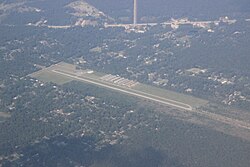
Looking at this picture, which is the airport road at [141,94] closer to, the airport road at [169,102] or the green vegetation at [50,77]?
the airport road at [169,102]

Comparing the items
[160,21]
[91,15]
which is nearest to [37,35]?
[91,15]

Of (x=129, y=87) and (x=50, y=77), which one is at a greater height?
(x=50, y=77)

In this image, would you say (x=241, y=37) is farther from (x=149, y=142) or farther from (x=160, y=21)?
(x=149, y=142)

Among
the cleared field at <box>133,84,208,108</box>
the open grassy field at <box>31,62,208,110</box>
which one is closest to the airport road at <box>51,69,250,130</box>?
the open grassy field at <box>31,62,208,110</box>

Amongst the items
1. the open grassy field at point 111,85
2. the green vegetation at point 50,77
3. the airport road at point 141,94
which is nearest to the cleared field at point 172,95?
the open grassy field at point 111,85

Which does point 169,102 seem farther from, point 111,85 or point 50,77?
point 50,77

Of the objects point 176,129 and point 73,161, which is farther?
point 176,129

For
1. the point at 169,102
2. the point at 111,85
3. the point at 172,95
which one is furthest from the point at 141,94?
the point at 111,85

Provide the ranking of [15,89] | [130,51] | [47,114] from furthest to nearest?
[130,51]
[15,89]
[47,114]
